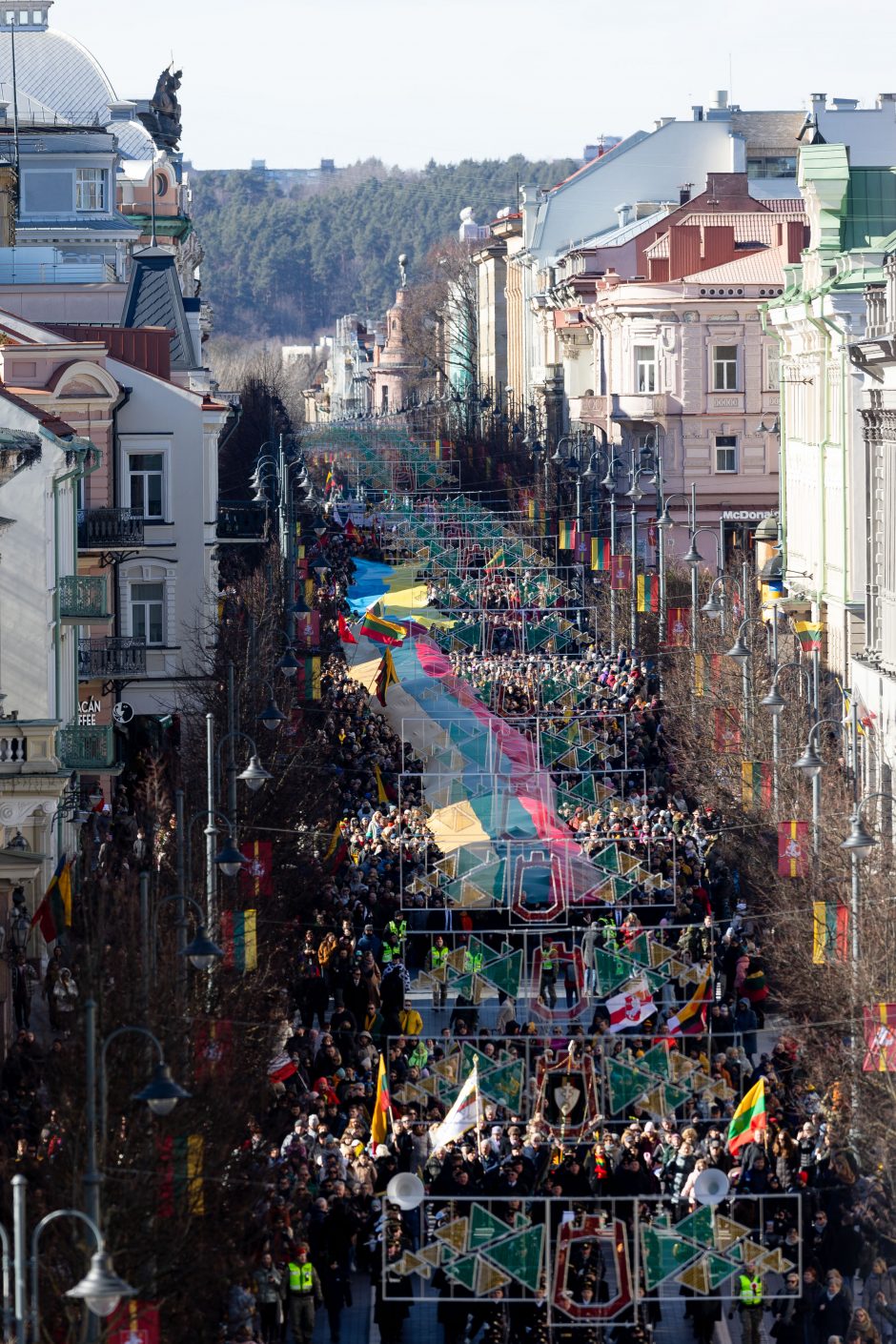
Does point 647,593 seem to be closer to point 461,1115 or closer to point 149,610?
point 149,610

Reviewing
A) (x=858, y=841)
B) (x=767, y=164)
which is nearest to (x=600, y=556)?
(x=767, y=164)

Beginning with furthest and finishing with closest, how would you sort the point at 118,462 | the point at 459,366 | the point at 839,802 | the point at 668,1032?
the point at 459,366
the point at 118,462
the point at 839,802
the point at 668,1032

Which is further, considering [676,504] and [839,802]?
[676,504]

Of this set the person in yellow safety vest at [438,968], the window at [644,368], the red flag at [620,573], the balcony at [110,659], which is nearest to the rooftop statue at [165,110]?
the window at [644,368]

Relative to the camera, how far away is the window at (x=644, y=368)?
9194 centimetres

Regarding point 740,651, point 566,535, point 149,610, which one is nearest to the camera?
point 740,651

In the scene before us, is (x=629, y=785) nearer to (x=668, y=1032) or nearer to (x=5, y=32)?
(x=668, y=1032)

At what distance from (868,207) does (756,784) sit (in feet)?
86.2

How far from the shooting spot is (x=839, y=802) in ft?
136

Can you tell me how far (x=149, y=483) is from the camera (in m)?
57.8

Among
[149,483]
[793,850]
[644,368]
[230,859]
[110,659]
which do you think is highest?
[644,368]

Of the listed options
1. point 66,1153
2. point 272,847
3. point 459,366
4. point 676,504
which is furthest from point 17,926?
point 459,366

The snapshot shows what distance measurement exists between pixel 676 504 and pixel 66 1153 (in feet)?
→ 227

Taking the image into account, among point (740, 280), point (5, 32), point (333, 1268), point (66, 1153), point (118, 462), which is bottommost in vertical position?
point (333, 1268)
